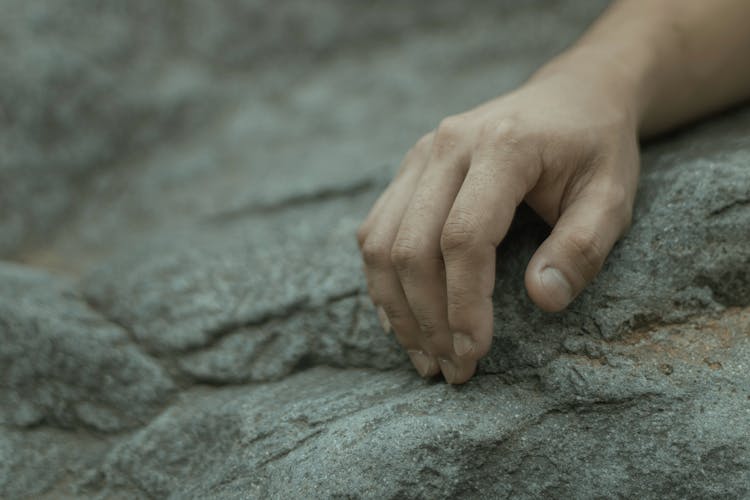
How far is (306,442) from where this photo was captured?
32.5 inches

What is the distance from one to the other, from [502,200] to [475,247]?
0.06m

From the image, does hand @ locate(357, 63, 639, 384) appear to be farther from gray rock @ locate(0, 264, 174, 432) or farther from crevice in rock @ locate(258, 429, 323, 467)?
gray rock @ locate(0, 264, 174, 432)

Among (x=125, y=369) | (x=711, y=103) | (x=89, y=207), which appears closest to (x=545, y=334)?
(x=711, y=103)

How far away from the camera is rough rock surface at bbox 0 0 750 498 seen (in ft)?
2.52

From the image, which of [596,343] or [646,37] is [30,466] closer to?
[596,343]

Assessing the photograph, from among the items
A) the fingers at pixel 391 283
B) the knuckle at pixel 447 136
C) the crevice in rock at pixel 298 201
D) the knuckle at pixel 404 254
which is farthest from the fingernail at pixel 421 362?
Answer: the crevice in rock at pixel 298 201

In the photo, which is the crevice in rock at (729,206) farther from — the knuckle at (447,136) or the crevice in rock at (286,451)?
the crevice in rock at (286,451)

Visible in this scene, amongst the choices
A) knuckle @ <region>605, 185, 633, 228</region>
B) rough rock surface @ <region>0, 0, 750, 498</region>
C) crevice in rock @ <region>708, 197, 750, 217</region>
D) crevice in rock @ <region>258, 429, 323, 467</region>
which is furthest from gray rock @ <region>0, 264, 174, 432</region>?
crevice in rock @ <region>708, 197, 750, 217</region>

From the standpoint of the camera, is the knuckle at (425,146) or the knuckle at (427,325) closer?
the knuckle at (427,325)

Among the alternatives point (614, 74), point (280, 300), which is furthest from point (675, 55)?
point (280, 300)

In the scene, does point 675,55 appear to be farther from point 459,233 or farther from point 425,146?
point 459,233

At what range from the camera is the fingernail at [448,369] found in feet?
2.69

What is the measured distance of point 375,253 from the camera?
2.77 feet

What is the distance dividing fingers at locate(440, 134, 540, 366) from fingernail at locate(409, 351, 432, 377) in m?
0.07
